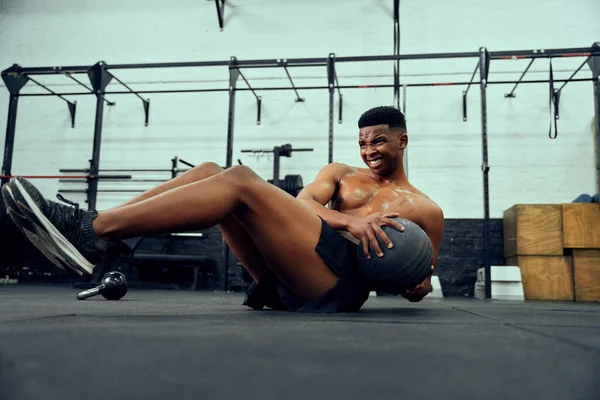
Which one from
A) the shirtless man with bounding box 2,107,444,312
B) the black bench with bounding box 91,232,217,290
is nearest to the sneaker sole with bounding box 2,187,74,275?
the shirtless man with bounding box 2,107,444,312

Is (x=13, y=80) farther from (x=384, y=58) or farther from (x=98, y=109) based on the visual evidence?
Answer: (x=384, y=58)

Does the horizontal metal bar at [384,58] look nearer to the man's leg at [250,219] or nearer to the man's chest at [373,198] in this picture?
the man's chest at [373,198]

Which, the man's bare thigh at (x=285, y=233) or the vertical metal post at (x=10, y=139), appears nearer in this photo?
the man's bare thigh at (x=285, y=233)

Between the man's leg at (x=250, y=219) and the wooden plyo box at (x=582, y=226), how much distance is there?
3484mm

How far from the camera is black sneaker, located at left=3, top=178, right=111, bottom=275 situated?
1566 mm

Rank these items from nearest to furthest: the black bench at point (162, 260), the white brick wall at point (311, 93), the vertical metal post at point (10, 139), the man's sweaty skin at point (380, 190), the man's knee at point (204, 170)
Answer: the man's knee at point (204, 170) → the man's sweaty skin at point (380, 190) → the black bench at point (162, 260) → the vertical metal post at point (10, 139) → the white brick wall at point (311, 93)

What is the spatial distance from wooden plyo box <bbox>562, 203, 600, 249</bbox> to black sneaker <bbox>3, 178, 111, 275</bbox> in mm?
4076

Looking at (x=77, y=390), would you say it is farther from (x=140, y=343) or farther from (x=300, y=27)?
(x=300, y=27)

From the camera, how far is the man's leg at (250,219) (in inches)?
56.7

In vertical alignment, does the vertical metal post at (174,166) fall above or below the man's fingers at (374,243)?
above

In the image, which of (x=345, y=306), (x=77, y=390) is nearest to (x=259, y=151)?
(x=345, y=306)

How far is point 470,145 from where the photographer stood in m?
5.54

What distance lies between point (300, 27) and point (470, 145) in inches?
92.0

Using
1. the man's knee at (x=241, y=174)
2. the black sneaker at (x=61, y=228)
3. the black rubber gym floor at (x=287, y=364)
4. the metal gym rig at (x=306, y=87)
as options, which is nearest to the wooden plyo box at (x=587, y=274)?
the metal gym rig at (x=306, y=87)
